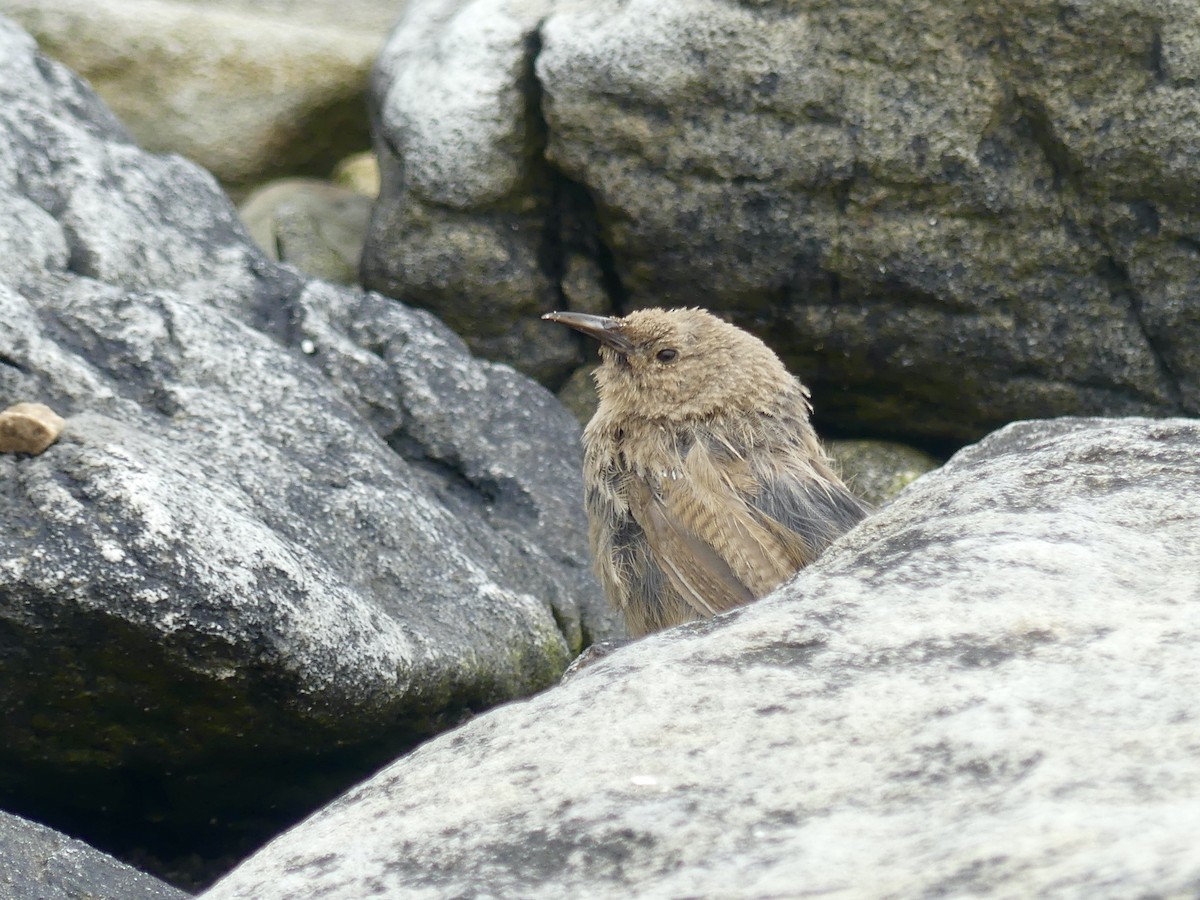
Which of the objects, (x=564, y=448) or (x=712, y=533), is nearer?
(x=712, y=533)

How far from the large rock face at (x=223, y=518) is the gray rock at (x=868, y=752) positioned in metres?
1.01

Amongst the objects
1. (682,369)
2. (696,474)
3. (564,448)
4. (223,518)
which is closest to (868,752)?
(223,518)

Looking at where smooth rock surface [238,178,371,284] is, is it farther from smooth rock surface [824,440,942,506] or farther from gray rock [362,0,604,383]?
smooth rock surface [824,440,942,506]

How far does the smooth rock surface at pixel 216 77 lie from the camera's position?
8.05 m

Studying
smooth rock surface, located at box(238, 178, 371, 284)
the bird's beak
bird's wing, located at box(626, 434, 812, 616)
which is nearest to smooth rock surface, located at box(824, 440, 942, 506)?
the bird's beak

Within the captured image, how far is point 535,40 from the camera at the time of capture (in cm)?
614

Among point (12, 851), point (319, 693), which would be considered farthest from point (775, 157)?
point (12, 851)

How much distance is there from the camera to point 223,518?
11.7 ft

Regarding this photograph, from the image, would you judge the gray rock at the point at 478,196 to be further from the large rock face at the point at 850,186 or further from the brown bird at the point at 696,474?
the brown bird at the point at 696,474

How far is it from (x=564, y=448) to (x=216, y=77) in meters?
4.07

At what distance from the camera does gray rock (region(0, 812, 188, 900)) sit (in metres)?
2.88

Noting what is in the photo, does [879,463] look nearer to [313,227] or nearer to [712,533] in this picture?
[712,533]

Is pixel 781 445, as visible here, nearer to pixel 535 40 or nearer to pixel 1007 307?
pixel 1007 307

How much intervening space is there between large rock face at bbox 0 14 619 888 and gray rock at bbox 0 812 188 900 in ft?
1.49
